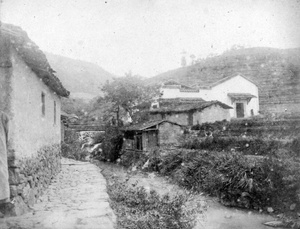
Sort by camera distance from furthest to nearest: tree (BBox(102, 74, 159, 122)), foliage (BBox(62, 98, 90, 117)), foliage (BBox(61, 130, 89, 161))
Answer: foliage (BBox(62, 98, 90, 117))
tree (BBox(102, 74, 159, 122))
foliage (BBox(61, 130, 89, 161))

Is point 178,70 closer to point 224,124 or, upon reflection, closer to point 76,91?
point 76,91

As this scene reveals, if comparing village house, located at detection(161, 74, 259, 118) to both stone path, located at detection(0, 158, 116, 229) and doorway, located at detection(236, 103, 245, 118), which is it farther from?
stone path, located at detection(0, 158, 116, 229)

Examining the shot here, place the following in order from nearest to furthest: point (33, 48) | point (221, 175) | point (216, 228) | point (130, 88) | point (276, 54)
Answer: point (33, 48)
point (216, 228)
point (221, 175)
point (130, 88)
point (276, 54)

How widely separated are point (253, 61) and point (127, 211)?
155 ft

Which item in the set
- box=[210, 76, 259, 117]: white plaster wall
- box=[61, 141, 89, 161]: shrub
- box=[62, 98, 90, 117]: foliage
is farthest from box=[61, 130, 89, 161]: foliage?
box=[210, 76, 259, 117]: white plaster wall

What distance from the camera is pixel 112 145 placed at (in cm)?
2148

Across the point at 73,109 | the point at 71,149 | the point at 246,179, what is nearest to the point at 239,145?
the point at 246,179

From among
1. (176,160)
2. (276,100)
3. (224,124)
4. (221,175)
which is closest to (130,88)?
(224,124)

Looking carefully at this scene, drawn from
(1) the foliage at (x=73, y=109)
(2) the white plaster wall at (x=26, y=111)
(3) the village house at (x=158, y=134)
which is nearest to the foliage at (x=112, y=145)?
(3) the village house at (x=158, y=134)

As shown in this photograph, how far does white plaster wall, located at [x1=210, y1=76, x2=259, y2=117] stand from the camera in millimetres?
27594

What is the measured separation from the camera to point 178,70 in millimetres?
47688

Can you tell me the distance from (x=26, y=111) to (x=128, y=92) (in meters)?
17.4

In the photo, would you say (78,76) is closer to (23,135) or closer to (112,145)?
(112,145)

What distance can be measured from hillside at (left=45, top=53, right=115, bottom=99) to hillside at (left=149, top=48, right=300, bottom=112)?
16.5 metres
